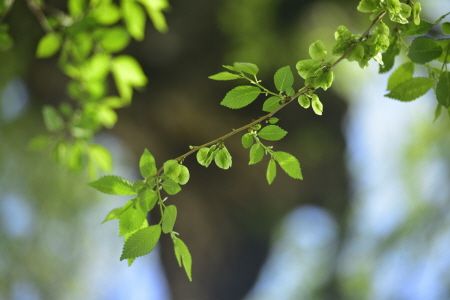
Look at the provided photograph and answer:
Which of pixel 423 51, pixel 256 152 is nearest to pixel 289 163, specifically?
pixel 256 152

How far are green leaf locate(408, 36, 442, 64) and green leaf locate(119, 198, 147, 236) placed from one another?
234 millimetres

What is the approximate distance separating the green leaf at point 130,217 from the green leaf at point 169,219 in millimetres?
18

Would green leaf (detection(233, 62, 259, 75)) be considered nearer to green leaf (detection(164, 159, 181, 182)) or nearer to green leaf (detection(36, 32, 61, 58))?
green leaf (detection(164, 159, 181, 182))

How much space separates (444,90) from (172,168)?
204 mm

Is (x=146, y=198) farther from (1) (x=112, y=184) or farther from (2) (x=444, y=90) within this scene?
(2) (x=444, y=90)

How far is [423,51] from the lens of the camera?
11.0 inches

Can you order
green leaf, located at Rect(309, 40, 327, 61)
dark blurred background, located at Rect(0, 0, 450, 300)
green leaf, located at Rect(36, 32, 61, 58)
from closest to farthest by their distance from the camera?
green leaf, located at Rect(309, 40, 327, 61), green leaf, located at Rect(36, 32, 61, 58), dark blurred background, located at Rect(0, 0, 450, 300)

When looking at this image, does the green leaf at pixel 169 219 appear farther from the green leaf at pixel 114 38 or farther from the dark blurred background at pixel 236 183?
the dark blurred background at pixel 236 183

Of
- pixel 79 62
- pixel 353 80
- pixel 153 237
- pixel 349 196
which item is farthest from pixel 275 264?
pixel 153 237

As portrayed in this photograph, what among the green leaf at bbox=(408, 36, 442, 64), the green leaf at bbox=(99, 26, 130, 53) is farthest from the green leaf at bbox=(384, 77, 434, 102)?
the green leaf at bbox=(99, 26, 130, 53)

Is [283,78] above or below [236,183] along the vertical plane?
above

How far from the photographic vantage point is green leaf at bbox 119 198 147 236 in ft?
0.97

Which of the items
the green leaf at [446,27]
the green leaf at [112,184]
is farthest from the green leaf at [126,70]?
the green leaf at [446,27]

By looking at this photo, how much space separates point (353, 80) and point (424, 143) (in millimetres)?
527
